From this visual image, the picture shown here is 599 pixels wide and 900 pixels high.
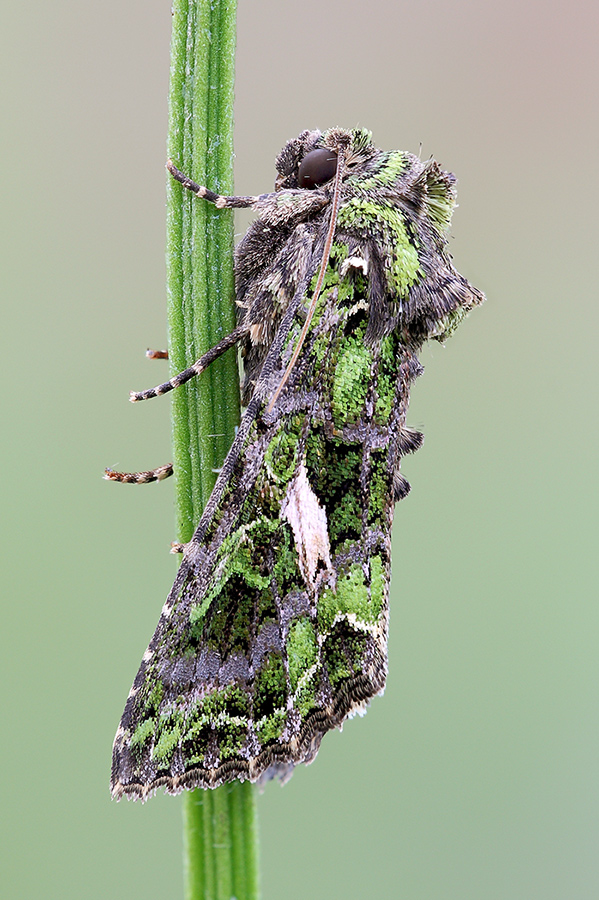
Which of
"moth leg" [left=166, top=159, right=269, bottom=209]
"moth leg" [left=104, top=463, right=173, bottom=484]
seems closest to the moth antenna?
"moth leg" [left=166, top=159, right=269, bottom=209]

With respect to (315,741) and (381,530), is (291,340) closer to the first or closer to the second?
(381,530)

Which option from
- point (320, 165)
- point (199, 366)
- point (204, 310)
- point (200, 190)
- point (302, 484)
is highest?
point (320, 165)

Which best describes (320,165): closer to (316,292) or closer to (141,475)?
(316,292)

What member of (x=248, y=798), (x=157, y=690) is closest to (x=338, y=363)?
(x=157, y=690)

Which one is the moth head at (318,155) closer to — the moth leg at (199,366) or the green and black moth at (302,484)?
the green and black moth at (302,484)

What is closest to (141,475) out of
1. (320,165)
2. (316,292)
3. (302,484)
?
(302,484)

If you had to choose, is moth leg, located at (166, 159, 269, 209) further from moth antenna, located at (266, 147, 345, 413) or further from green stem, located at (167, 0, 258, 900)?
moth antenna, located at (266, 147, 345, 413)
